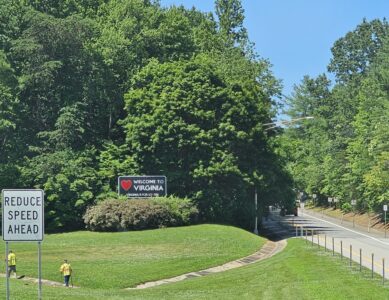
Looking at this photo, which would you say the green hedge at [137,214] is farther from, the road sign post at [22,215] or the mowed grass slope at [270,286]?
the road sign post at [22,215]

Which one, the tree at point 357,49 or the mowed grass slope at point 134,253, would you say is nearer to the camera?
the mowed grass slope at point 134,253

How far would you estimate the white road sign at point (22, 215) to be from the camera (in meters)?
14.8

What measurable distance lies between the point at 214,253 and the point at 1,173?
65.5ft

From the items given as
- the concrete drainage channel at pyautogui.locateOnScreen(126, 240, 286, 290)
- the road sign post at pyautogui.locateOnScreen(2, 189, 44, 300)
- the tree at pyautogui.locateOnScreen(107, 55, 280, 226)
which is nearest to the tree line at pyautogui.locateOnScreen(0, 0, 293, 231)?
the tree at pyautogui.locateOnScreen(107, 55, 280, 226)

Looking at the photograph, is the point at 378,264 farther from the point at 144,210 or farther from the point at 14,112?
the point at 14,112

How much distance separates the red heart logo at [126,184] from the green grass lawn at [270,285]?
11.7 meters

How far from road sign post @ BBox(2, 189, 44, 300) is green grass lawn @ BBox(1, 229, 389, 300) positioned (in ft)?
25.3

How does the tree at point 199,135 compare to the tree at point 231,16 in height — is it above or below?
below

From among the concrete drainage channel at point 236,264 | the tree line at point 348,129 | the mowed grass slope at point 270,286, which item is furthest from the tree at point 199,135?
the mowed grass slope at point 270,286

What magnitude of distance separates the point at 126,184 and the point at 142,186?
1201 millimetres

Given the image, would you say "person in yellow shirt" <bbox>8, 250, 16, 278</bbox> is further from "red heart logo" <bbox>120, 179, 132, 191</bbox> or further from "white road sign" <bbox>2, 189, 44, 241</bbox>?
"red heart logo" <bbox>120, 179, 132, 191</bbox>


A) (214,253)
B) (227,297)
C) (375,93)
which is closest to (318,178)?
(375,93)

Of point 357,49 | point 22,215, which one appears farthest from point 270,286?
point 357,49

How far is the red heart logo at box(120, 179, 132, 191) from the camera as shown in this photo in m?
50.7
